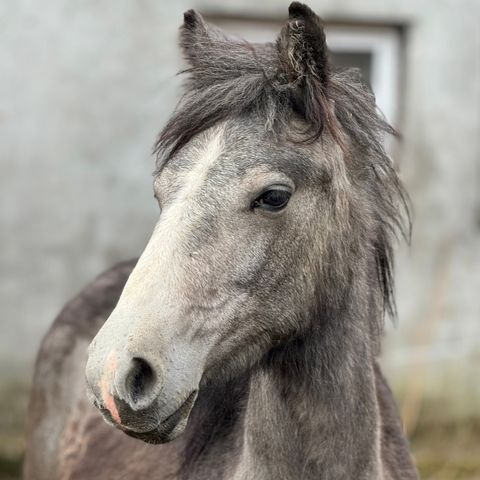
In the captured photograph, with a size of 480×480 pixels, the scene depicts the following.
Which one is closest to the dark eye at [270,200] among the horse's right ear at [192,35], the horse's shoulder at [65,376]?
the horse's right ear at [192,35]

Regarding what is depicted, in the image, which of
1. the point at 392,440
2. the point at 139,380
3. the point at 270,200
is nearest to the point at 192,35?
the point at 270,200

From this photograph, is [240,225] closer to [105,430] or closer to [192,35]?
[192,35]

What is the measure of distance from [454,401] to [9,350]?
3025 mm

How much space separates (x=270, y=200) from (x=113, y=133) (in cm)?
381

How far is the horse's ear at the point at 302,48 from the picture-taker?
2502 mm

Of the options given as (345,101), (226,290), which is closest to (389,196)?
(345,101)

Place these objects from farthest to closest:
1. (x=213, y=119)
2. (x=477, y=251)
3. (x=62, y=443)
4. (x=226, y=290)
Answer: (x=477, y=251) → (x=62, y=443) → (x=213, y=119) → (x=226, y=290)

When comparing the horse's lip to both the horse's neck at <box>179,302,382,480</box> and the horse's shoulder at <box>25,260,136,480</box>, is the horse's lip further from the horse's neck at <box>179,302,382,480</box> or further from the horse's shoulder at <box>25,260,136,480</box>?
the horse's shoulder at <box>25,260,136,480</box>

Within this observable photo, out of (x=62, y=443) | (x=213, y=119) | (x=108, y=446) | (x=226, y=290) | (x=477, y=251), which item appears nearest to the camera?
(x=226, y=290)

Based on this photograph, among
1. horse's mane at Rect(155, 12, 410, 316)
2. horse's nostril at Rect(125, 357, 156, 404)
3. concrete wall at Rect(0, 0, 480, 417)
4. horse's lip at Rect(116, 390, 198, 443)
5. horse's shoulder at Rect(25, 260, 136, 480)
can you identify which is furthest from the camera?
concrete wall at Rect(0, 0, 480, 417)

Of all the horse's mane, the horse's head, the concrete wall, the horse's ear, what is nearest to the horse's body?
the horse's head

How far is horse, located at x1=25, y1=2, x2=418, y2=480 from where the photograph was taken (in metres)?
2.28

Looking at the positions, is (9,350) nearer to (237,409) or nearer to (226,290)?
(237,409)

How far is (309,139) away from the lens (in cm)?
255
